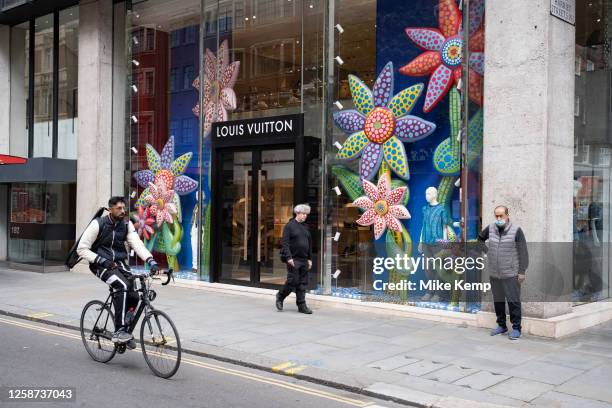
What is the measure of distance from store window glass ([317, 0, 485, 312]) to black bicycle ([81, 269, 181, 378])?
17.3ft

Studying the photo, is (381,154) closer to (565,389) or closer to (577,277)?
(577,277)

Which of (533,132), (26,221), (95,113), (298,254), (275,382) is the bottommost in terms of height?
(275,382)

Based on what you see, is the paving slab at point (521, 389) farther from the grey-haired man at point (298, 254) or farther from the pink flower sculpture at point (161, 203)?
the pink flower sculpture at point (161, 203)

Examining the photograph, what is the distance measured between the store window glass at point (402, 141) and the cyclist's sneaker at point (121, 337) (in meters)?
5.40

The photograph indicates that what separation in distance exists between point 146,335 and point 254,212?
6522 mm

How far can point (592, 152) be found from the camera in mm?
10977

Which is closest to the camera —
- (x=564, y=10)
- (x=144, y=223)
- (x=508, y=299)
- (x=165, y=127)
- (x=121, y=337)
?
(x=121, y=337)

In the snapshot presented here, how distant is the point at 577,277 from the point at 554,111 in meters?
3.09

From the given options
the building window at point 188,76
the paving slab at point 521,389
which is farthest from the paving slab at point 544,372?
the building window at point 188,76

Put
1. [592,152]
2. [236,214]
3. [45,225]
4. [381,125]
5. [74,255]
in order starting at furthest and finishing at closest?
[45,225] → [236,214] → [381,125] → [592,152] → [74,255]

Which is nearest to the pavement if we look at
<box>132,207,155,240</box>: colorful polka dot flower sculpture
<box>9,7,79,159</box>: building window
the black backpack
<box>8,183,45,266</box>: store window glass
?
the black backpack

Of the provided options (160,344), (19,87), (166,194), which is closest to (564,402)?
(160,344)

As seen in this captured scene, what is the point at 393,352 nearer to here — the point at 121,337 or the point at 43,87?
the point at 121,337

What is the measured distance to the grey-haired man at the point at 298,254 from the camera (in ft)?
35.1
